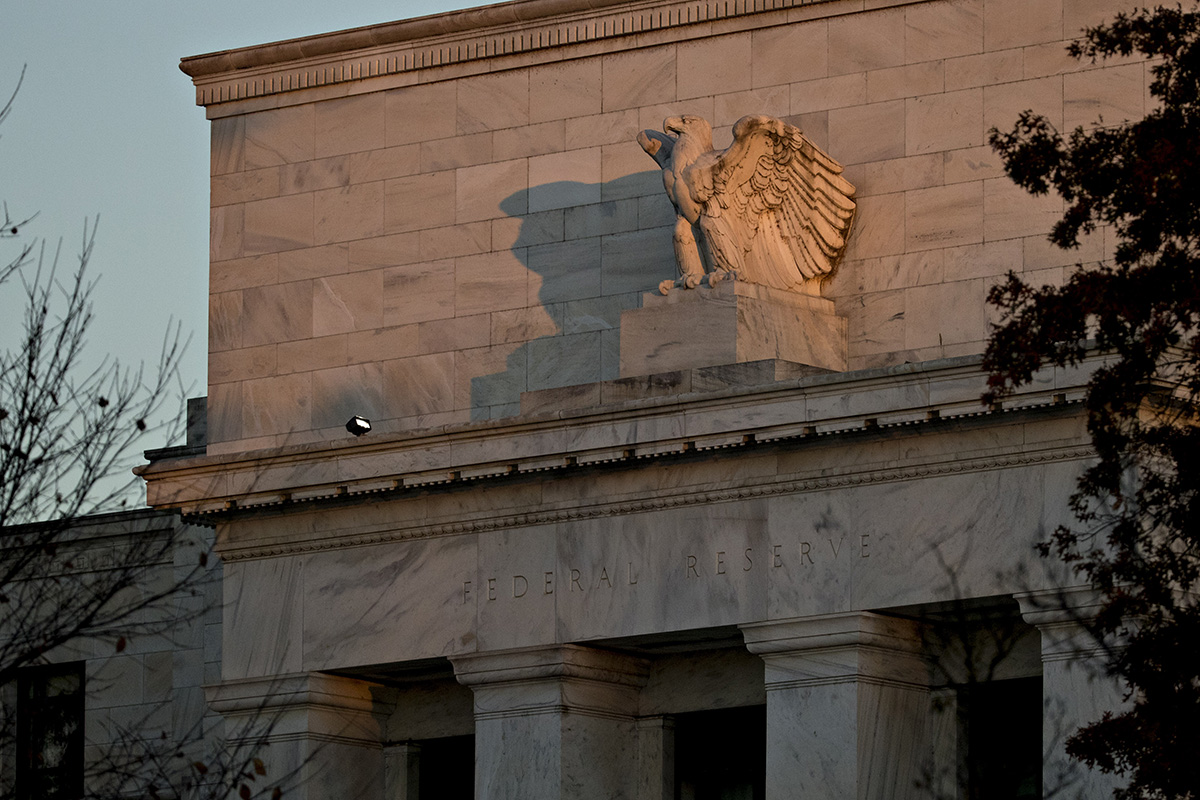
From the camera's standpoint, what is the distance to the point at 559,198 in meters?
34.8

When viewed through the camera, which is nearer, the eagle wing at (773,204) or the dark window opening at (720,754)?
the eagle wing at (773,204)

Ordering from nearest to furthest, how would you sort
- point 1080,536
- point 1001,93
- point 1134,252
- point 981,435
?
point 1134,252
point 1080,536
point 981,435
point 1001,93

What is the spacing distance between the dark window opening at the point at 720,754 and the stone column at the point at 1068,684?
4983mm

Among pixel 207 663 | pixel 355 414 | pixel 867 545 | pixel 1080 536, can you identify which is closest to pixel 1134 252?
pixel 1080 536

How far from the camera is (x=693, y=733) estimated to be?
33.6 metres

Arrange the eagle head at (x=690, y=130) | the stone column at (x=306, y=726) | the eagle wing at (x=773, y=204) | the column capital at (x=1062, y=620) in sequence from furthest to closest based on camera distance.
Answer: the stone column at (x=306, y=726) → the eagle head at (x=690, y=130) → the eagle wing at (x=773, y=204) → the column capital at (x=1062, y=620)

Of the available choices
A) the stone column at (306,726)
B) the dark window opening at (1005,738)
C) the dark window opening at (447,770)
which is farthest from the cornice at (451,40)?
the dark window opening at (447,770)

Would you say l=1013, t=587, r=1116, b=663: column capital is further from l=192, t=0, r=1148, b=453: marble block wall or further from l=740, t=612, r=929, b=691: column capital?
l=192, t=0, r=1148, b=453: marble block wall

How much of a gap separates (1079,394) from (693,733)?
Result: 24.5 ft

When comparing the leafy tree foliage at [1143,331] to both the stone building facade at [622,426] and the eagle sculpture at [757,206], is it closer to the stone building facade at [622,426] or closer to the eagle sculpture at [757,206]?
the stone building facade at [622,426]

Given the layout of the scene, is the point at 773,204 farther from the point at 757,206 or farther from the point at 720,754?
the point at 720,754

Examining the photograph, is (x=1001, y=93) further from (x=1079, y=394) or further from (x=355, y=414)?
(x=355, y=414)

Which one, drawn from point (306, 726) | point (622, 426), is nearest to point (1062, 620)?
point (622, 426)

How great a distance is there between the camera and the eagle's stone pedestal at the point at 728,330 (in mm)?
31719
